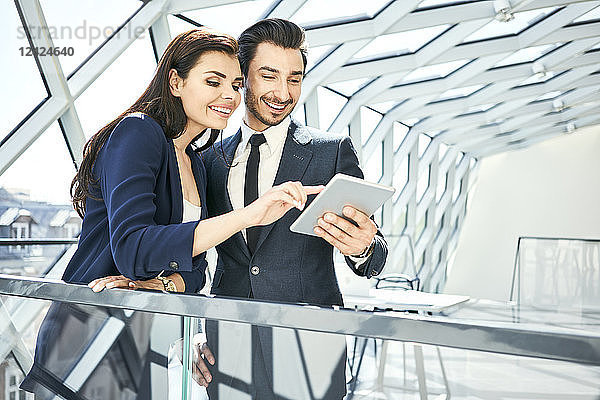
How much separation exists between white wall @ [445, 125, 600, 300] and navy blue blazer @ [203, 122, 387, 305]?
19272 mm

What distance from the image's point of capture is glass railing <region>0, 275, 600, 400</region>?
129cm

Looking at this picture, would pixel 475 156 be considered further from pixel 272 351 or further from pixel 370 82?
pixel 272 351

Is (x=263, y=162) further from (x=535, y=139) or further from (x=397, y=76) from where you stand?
(x=535, y=139)

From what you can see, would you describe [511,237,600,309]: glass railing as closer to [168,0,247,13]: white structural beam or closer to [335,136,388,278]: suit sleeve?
[168,0,247,13]: white structural beam

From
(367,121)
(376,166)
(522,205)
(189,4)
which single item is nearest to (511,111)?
(376,166)

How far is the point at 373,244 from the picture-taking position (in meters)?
2.25

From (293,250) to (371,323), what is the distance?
3.05 feet

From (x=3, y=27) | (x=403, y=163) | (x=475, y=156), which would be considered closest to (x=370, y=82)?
(x=403, y=163)

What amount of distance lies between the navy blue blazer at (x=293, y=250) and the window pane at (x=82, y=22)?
3948 millimetres

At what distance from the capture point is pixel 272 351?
160 cm

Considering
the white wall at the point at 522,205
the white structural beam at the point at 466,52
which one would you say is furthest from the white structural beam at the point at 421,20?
the white wall at the point at 522,205

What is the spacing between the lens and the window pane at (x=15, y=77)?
17.8ft

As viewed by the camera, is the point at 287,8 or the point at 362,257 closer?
the point at 362,257

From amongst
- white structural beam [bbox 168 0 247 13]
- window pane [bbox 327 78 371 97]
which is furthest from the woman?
window pane [bbox 327 78 371 97]
